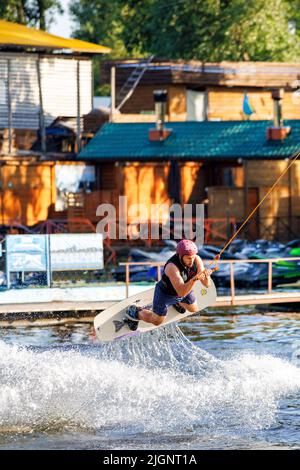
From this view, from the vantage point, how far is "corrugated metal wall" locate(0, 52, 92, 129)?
169 ft

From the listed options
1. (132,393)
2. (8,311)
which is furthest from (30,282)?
(132,393)

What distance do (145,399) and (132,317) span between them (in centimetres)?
240

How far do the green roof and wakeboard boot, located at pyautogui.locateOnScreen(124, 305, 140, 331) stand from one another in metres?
27.2

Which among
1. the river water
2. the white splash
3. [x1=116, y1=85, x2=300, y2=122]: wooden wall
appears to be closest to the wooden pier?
the river water

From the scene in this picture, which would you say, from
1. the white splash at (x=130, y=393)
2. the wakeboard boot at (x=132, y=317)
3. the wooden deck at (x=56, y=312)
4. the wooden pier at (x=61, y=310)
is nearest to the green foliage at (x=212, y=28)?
the wooden pier at (x=61, y=310)

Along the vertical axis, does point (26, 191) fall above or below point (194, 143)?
below

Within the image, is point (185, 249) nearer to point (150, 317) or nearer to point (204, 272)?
point (204, 272)

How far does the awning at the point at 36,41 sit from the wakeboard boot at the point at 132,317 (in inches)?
1211

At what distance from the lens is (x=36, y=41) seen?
168ft

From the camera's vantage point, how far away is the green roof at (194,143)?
159 ft

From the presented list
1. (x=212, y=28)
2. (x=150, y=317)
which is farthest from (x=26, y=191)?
(x=150, y=317)

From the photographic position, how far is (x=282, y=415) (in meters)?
18.3

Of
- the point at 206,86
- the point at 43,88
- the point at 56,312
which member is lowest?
the point at 56,312
